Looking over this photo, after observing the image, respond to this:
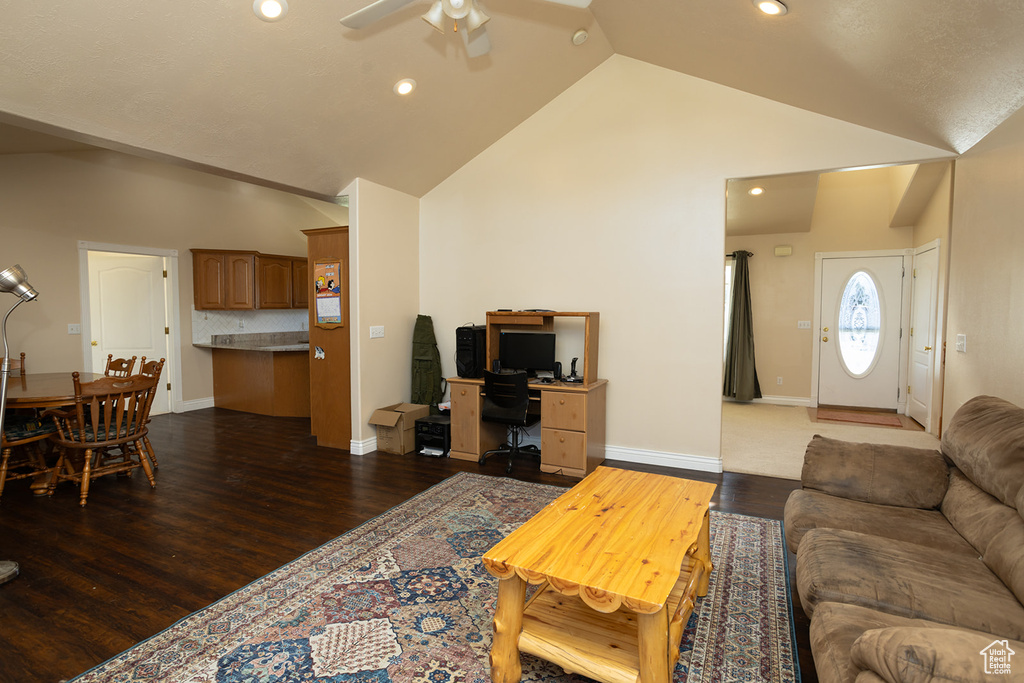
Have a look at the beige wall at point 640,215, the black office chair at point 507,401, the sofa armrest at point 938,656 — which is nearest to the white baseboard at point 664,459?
the beige wall at point 640,215

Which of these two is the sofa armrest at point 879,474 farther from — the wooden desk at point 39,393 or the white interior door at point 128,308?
the white interior door at point 128,308

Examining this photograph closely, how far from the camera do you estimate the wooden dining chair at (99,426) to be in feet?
11.8

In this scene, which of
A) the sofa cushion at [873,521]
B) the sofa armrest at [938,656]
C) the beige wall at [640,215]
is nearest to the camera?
the sofa armrest at [938,656]

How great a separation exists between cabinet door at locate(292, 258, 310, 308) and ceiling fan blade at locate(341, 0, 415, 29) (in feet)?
18.4

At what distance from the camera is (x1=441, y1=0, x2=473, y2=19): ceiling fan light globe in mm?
2492

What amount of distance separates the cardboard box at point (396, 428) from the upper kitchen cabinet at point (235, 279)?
330 centimetres

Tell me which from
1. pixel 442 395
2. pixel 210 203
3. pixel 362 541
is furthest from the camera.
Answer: pixel 210 203

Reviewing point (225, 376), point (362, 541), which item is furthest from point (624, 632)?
point (225, 376)

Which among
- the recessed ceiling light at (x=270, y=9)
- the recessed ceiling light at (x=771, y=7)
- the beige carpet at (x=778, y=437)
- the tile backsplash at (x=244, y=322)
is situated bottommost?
the beige carpet at (x=778, y=437)

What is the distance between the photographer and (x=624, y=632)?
6.09 feet

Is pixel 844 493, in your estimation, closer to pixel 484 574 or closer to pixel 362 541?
pixel 484 574

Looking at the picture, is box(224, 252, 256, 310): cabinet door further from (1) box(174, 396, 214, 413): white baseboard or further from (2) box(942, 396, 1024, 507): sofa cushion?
(2) box(942, 396, 1024, 507): sofa cushion

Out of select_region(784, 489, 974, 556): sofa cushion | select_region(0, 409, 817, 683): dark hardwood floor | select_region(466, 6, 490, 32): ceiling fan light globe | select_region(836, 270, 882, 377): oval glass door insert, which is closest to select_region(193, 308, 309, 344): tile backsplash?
select_region(0, 409, 817, 683): dark hardwood floor

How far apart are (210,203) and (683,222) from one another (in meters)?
6.07
